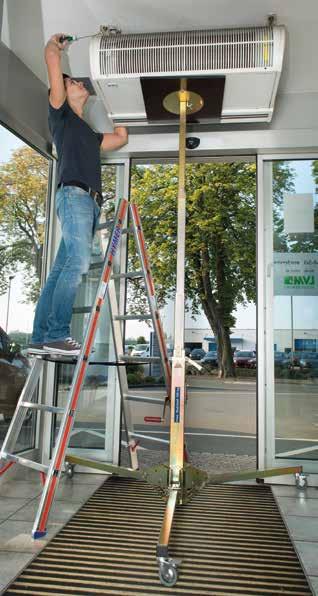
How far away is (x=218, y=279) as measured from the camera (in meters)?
9.65

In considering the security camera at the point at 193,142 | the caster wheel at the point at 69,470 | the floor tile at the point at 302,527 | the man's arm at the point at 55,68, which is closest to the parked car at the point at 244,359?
the security camera at the point at 193,142

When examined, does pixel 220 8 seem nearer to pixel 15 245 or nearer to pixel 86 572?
pixel 15 245

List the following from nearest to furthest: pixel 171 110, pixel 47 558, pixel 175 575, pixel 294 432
A: pixel 175 575 → pixel 47 558 → pixel 171 110 → pixel 294 432

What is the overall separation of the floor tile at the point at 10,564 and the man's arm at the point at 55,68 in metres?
1.94

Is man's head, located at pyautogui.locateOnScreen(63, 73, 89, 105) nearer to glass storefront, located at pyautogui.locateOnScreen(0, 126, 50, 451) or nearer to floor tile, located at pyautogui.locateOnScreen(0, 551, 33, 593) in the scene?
glass storefront, located at pyautogui.locateOnScreen(0, 126, 50, 451)

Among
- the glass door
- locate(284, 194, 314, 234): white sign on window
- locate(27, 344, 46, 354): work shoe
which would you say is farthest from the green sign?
locate(27, 344, 46, 354): work shoe

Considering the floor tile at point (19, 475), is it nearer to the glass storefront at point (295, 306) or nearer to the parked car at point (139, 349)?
the parked car at point (139, 349)

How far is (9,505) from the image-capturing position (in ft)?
7.00

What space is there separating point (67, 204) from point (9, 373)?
1.06m

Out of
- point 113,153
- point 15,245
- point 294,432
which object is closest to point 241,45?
point 113,153

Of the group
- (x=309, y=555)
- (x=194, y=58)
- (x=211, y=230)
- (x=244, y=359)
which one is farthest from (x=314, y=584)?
(x=244, y=359)

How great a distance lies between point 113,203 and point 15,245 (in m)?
0.82

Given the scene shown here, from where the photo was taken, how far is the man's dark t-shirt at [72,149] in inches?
85.0

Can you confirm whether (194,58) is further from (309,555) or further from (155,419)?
(309,555)
